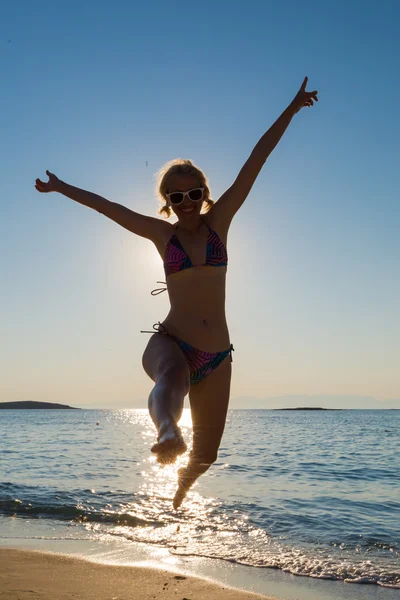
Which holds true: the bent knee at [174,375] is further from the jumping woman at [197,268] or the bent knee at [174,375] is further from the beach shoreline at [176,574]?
the beach shoreline at [176,574]

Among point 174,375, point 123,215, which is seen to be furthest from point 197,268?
point 174,375

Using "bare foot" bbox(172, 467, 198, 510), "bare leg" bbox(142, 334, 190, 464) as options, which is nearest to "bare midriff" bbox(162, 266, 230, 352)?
"bare leg" bbox(142, 334, 190, 464)

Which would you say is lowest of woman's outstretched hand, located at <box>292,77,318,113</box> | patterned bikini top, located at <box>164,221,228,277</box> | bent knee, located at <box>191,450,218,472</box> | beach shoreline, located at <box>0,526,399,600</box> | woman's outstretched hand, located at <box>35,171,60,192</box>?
beach shoreline, located at <box>0,526,399,600</box>

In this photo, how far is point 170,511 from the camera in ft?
40.5

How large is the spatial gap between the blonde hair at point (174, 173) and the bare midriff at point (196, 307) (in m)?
0.63

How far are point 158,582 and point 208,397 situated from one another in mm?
3157

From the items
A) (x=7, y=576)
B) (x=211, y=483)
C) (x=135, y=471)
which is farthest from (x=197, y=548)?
(x=135, y=471)

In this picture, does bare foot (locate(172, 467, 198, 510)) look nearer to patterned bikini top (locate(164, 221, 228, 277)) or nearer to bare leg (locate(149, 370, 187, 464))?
bare leg (locate(149, 370, 187, 464))

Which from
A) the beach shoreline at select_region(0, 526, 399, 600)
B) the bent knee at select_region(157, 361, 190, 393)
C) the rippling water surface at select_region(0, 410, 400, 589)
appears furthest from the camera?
the rippling water surface at select_region(0, 410, 400, 589)

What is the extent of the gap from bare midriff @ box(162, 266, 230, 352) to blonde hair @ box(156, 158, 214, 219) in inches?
24.9

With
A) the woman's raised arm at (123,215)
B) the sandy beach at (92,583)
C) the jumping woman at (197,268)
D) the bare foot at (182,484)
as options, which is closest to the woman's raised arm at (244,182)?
the jumping woman at (197,268)

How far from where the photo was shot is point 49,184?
16.7 ft

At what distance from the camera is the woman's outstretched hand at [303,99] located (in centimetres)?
525

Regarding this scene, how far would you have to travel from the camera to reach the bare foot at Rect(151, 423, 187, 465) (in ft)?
10.4
